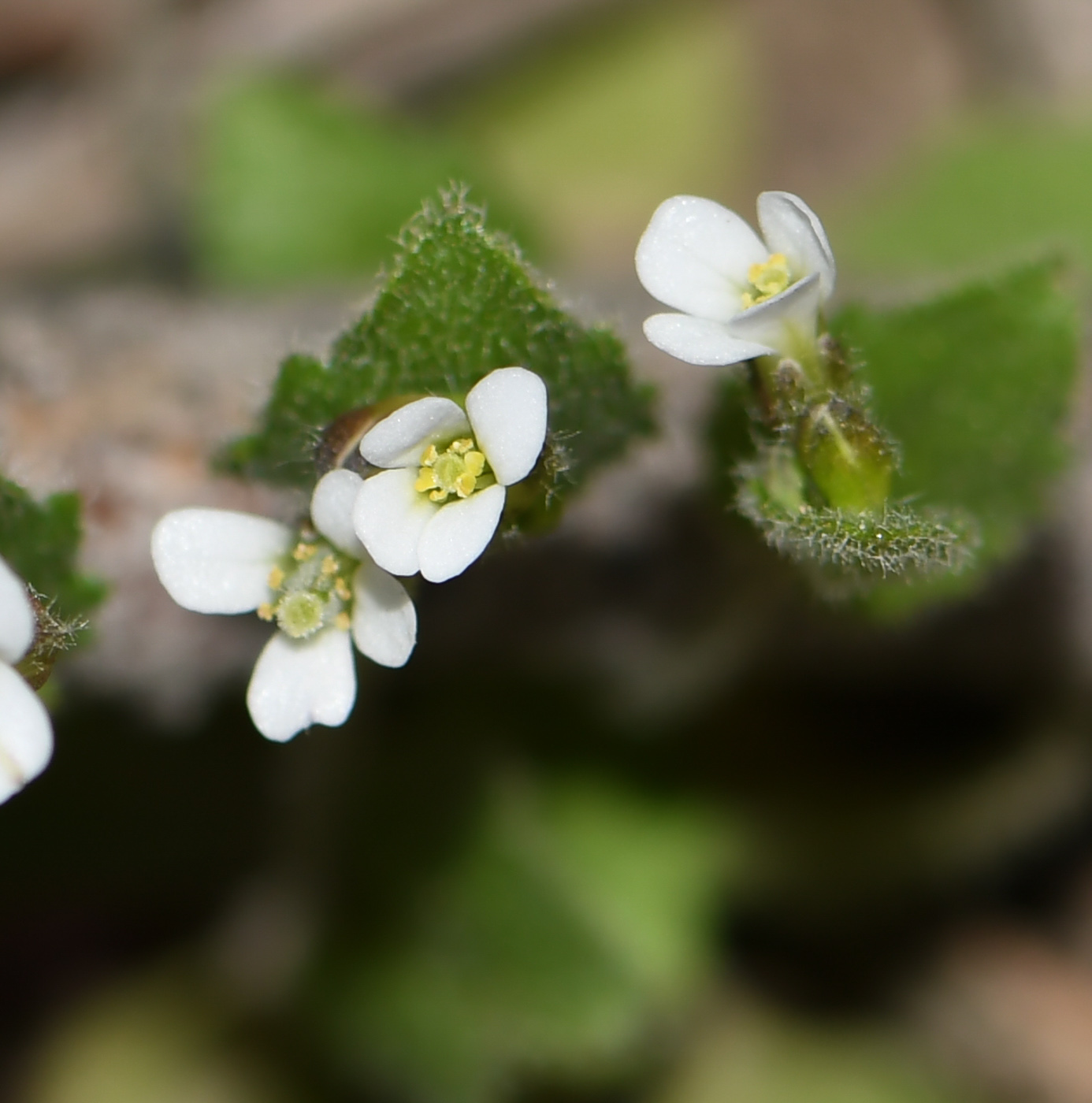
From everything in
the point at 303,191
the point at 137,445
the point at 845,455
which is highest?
the point at 303,191

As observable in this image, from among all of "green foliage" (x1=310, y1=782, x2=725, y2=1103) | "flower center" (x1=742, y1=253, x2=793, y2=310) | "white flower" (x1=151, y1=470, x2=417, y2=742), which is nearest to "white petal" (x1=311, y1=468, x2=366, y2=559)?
"white flower" (x1=151, y1=470, x2=417, y2=742)

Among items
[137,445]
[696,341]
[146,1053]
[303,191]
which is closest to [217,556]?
[696,341]

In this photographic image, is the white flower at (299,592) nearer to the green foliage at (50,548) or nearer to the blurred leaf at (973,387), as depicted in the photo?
the green foliage at (50,548)

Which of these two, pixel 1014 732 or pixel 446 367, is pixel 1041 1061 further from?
pixel 446 367

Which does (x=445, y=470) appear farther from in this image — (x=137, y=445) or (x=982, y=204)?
(x=982, y=204)

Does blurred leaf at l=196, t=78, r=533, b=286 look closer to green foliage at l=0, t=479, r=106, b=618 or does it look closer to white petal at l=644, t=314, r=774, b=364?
green foliage at l=0, t=479, r=106, b=618

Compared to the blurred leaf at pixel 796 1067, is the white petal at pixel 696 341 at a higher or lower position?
higher

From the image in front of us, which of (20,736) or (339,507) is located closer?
(20,736)

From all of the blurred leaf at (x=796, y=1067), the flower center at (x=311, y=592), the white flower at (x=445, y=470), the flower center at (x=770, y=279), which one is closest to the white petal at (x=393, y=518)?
the white flower at (x=445, y=470)
